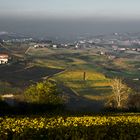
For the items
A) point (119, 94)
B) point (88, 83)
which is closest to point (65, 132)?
point (119, 94)

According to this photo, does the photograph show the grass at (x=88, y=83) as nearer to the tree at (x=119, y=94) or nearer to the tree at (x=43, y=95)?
the tree at (x=119, y=94)

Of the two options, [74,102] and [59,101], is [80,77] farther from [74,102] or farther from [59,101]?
[59,101]

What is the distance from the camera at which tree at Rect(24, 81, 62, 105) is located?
3078 inches

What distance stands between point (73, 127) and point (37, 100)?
57.5 metres

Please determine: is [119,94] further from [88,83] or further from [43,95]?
[88,83]

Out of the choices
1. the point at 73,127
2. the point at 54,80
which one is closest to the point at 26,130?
the point at 73,127

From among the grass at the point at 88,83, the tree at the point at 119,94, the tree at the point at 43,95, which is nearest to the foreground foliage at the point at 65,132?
the tree at the point at 43,95

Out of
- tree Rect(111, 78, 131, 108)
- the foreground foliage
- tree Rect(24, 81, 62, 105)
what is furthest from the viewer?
tree Rect(111, 78, 131, 108)

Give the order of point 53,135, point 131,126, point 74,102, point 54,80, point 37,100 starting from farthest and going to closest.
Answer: point 54,80 → point 74,102 → point 37,100 → point 131,126 → point 53,135

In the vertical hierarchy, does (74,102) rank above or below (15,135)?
below

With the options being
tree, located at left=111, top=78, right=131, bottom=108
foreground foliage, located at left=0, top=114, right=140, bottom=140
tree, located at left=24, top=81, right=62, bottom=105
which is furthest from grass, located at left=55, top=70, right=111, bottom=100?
foreground foliage, located at left=0, top=114, right=140, bottom=140

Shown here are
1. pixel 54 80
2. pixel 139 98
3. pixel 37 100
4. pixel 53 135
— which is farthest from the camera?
pixel 54 80

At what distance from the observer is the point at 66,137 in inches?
760

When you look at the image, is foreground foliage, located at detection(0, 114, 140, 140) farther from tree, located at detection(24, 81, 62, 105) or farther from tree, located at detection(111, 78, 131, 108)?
tree, located at detection(111, 78, 131, 108)
